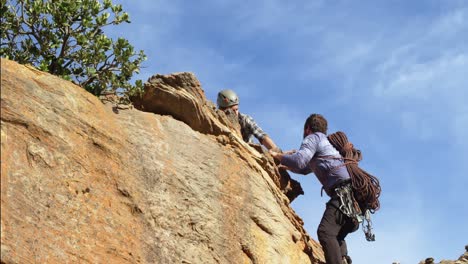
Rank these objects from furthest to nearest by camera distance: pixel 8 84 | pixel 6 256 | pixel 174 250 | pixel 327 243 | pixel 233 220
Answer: pixel 327 243
pixel 233 220
pixel 174 250
pixel 8 84
pixel 6 256

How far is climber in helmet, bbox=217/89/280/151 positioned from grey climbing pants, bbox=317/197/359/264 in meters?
2.89

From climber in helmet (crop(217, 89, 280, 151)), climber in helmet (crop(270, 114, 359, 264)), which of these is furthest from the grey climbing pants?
climber in helmet (crop(217, 89, 280, 151))

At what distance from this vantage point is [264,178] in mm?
15352

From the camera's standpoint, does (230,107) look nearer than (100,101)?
No

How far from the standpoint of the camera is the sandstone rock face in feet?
34.7

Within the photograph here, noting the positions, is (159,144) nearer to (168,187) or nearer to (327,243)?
(168,187)

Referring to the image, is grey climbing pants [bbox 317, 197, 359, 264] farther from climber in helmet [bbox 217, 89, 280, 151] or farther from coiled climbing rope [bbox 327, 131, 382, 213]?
climber in helmet [bbox 217, 89, 280, 151]

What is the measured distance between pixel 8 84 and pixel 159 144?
3327 millimetres

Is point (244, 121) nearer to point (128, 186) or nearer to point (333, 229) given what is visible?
point (333, 229)

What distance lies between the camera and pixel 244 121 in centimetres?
1775

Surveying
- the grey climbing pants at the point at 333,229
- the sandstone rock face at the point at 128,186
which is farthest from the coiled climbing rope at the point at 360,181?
the sandstone rock face at the point at 128,186

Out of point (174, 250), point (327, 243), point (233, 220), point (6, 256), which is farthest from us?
point (327, 243)

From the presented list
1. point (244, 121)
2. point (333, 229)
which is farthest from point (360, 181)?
point (244, 121)

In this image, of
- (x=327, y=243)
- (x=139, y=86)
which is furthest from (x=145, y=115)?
(x=327, y=243)
